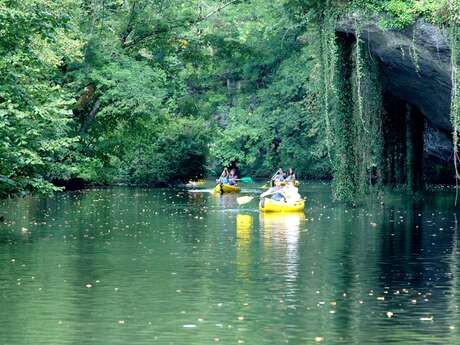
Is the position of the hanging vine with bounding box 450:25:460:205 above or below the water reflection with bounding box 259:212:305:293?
above

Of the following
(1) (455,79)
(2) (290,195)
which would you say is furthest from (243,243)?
(2) (290,195)

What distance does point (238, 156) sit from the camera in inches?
3300

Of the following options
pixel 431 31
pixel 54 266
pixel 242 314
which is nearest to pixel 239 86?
pixel 431 31

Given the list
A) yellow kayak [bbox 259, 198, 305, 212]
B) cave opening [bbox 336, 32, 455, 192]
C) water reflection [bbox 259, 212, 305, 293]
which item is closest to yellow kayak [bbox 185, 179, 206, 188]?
cave opening [bbox 336, 32, 455, 192]

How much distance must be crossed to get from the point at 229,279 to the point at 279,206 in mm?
20773

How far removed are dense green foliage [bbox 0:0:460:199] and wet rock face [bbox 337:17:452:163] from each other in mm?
735

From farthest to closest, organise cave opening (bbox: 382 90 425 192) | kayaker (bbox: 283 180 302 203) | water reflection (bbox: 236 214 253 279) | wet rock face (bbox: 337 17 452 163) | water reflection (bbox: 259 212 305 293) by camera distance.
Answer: cave opening (bbox: 382 90 425 192) < kayaker (bbox: 283 180 302 203) < wet rock face (bbox: 337 17 452 163) < water reflection (bbox: 236 214 253 279) < water reflection (bbox: 259 212 305 293)

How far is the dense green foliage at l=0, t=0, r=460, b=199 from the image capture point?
110 ft

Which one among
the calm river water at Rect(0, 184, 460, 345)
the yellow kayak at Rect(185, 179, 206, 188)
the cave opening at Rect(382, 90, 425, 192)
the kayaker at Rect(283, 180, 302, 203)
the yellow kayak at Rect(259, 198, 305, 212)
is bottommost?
the calm river water at Rect(0, 184, 460, 345)

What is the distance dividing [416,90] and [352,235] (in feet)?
42.7

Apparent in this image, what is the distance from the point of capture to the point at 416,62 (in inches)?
1475

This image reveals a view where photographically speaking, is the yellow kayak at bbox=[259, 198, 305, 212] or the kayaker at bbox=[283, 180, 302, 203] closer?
the yellow kayak at bbox=[259, 198, 305, 212]

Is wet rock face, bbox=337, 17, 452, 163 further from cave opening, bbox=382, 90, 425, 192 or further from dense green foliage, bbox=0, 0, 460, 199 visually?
cave opening, bbox=382, 90, 425, 192

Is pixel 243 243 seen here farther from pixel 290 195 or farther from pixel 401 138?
pixel 401 138
